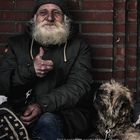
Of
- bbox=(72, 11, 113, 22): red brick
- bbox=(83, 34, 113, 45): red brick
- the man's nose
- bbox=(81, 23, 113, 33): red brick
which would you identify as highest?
the man's nose

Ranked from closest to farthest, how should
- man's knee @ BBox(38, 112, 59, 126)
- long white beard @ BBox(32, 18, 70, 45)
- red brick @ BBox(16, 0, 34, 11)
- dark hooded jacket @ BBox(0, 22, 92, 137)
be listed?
1. man's knee @ BBox(38, 112, 59, 126)
2. dark hooded jacket @ BBox(0, 22, 92, 137)
3. long white beard @ BBox(32, 18, 70, 45)
4. red brick @ BBox(16, 0, 34, 11)

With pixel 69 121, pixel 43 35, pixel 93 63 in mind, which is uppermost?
pixel 43 35

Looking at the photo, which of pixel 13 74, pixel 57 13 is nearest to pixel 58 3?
pixel 57 13

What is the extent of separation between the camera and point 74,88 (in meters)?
4.36

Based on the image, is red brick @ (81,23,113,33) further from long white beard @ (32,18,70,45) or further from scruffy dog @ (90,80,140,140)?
scruffy dog @ (90,80,140,140)

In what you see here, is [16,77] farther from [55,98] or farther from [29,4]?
[29,4]

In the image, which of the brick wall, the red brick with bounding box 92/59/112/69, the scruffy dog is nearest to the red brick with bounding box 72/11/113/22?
the brick wall

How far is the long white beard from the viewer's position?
457 cm

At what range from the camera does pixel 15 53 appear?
461 cm

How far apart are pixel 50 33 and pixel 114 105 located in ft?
3.14

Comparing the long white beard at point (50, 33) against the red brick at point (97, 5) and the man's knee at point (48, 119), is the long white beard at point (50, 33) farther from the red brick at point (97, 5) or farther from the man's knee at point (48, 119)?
the man's knee at point (48, 119)

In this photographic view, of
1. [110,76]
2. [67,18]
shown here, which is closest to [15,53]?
[67,18]

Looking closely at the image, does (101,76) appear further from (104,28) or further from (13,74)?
(13,74)

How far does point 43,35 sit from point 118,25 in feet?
2.74
